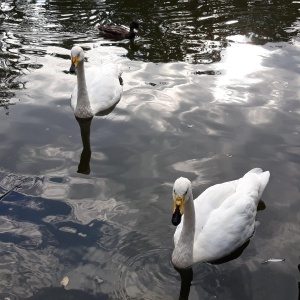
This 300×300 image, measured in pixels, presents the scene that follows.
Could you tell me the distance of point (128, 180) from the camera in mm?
8547

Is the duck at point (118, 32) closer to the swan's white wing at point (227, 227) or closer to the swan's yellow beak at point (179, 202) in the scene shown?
the swan's white wing at point (227, 227)

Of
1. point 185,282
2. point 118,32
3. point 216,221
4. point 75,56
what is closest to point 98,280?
point 185,282

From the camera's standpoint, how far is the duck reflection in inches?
355

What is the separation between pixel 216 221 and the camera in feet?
23.0

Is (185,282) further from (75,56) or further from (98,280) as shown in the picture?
(75,56)

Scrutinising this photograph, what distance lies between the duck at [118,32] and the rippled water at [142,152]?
258 millimetres

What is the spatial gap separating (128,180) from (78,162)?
1.15m

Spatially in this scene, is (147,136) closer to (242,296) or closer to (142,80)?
(142,80)

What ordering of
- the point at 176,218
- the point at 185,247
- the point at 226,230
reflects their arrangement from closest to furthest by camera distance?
the point at 176,218
the point at 185,247
the point at 226,230

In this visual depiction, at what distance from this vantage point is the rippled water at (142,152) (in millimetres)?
6637

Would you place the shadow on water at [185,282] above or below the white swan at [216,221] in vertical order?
below

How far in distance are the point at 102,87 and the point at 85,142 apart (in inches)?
85.9

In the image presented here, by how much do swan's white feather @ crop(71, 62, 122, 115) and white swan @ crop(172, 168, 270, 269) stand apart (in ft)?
14.7

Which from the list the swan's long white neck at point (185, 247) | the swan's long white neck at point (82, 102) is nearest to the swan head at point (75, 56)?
the swan's long white neck at point (82, 102)
